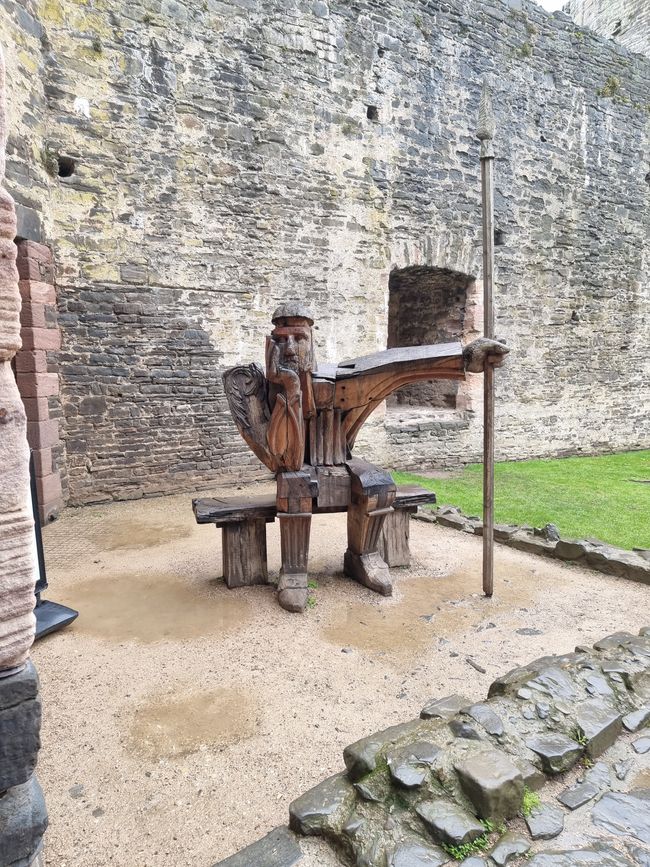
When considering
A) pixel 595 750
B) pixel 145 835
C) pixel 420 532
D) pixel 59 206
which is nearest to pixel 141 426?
pixel 59 206

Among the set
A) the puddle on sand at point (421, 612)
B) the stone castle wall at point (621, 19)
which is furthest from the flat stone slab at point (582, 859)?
the stone castle wall at point (621, 19)

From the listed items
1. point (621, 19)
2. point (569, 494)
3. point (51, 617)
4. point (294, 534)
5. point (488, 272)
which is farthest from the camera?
point (621, 19)

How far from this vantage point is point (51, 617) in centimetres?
353

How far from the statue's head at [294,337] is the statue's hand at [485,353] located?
3.57 ft

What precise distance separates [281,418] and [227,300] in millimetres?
4094

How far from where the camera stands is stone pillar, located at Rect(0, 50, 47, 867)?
55.1 inches

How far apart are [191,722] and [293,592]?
4.39 feet

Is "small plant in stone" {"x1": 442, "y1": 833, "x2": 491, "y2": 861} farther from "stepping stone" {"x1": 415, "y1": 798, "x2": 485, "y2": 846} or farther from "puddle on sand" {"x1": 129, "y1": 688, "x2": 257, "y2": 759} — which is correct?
"puddle on sand" {"x1": 129, "y1": 688, "x2": 257, "y2": 759}

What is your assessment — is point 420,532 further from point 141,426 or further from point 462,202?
point 462,202

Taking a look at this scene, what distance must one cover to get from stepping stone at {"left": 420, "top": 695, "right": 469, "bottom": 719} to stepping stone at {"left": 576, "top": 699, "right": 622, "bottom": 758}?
18.2 inches

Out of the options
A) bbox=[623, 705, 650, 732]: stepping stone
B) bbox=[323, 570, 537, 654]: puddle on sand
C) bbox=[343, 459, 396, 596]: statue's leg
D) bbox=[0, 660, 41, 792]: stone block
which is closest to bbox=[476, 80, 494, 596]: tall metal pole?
bbox=[323, 570, 537, 654]: puddle on sand

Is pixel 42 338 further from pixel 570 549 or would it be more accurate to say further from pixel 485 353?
pixel 570 549

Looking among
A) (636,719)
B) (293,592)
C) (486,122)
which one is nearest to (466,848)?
(636,719)

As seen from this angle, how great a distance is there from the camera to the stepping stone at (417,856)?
161 centimetres
